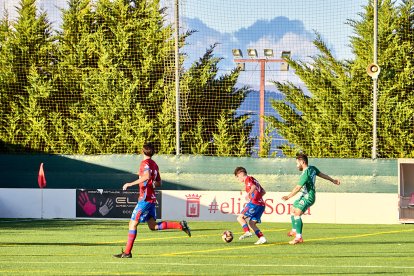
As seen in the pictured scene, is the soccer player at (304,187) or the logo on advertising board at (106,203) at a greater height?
the soccer player at (304,187)

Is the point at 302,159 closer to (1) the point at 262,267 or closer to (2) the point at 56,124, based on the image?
(1) the point at 262,267

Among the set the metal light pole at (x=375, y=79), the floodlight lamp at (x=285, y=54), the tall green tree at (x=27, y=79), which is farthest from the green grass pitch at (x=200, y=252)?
the floodlight lamp at (x=285, y=54)

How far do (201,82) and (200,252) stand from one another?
19747 mm

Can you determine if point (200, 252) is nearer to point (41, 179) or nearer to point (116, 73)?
point (41, 179)

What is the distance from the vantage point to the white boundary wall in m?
31.2

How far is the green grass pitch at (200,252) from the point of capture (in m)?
14.4

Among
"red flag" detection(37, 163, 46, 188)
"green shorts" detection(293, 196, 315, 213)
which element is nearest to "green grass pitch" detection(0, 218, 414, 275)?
"green shorts" detection(293, 196, 315, 213)

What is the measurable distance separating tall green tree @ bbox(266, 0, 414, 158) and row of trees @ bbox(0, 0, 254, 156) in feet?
7.05

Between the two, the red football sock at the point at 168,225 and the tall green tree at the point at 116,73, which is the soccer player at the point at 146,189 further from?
the tall green tree at the point at 116,73

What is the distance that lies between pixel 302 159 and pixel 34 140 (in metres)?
18.7

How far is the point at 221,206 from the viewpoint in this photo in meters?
31.6

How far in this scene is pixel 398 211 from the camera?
102 feet

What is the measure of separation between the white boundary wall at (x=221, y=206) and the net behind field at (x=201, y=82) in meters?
3.12

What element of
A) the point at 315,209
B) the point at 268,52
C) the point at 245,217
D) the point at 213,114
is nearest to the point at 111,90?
the point at 213,114
